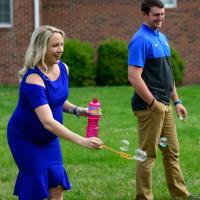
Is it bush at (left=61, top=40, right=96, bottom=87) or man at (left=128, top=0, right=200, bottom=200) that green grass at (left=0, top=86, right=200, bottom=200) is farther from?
bush at (left=61, top=40, right=96, bottom=87)

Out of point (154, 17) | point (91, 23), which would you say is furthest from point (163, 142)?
point (91, 23)

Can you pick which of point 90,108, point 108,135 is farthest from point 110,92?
point 90,108

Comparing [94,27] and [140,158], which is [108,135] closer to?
[140,158]

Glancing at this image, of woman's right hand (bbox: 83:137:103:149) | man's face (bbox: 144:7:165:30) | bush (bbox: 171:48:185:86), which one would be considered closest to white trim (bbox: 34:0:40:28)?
bush (bbox: 171:48:185:86)

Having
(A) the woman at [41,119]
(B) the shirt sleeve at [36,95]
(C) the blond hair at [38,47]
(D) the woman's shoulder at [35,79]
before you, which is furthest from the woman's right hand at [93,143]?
(C) the blond hair at [38,47]

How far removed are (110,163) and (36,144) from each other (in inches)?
143

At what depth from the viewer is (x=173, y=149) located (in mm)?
6688

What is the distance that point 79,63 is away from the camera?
19.8 m

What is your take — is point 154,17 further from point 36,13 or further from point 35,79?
point 36,13

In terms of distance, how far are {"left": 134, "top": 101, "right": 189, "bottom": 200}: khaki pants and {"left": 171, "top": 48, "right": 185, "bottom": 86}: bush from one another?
1335 cm

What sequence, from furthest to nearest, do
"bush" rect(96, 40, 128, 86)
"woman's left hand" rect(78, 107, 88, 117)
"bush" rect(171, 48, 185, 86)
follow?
1. "bush" rect(171, 48, 185, 86)
2. "bush" rect(96, 40, 128, 86)
3. "woman's left hand" rect(78, 107, 88, 117)

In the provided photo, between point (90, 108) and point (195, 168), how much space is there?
138 inches

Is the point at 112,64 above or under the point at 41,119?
under

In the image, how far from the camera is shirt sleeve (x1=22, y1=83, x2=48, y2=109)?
4.98m
